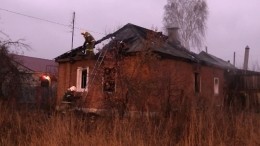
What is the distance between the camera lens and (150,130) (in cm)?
598

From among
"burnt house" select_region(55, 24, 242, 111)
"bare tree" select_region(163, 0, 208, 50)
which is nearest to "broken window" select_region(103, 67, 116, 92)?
"burnt house" select_region(55, 24, 242, 111)

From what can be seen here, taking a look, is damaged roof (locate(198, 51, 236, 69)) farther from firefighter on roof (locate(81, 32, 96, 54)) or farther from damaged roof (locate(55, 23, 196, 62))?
firefighter on roof (locate(81, 32, 96, 54))

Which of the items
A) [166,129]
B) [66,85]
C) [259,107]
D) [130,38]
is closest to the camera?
[166,129]

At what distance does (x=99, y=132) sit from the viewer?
5949 mm

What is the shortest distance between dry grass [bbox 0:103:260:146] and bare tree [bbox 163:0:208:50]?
28.5 m

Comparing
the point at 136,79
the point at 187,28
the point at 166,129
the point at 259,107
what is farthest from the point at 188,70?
the point at 187,28

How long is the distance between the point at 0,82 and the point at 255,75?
15172mm

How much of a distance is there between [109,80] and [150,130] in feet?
19.1

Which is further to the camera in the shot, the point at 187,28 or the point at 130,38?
the point at 187,28

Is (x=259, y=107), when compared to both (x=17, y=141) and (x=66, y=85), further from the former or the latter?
(x=66, y=85)

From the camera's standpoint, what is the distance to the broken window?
37.4 feet

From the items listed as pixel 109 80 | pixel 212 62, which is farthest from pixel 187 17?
pixel 109 80

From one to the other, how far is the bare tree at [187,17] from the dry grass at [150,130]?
28.5m

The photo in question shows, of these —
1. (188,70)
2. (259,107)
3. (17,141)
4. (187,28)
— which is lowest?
(17,141)
